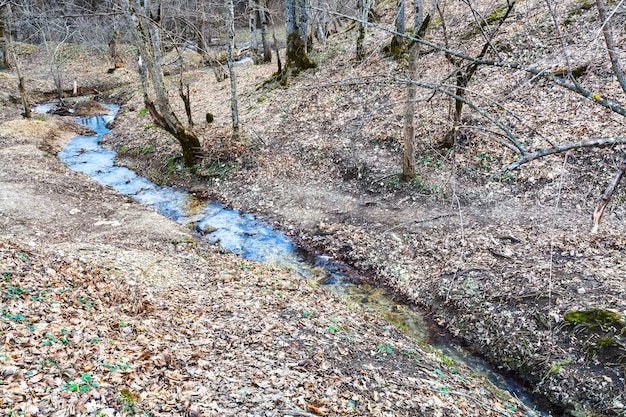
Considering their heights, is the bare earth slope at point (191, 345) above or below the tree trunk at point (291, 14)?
below

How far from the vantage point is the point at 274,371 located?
17.2 feet

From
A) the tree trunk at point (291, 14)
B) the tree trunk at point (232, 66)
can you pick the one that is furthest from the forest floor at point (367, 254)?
the tree trunk at point (291, 14)

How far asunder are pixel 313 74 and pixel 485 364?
49.2ft

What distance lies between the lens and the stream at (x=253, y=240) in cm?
754

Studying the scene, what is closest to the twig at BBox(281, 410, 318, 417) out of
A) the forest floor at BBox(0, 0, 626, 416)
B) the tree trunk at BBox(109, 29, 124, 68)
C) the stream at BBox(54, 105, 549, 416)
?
the forest floor at BBox(0, 0, 626, 416)

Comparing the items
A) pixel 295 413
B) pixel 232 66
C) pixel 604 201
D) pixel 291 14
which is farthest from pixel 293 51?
pixel 604 201

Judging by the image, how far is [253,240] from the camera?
11.2 meters

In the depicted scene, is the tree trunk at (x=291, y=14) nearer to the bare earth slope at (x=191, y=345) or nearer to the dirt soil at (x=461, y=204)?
the dirt soil at (x=461, y=204)

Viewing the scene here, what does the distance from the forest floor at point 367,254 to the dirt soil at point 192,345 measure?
1.7 inches

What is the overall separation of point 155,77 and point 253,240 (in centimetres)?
639

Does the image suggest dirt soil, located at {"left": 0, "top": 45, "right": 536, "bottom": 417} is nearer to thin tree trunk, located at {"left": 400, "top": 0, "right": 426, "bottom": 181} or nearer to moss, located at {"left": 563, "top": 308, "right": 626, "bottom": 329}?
moss, located at {"left": 563, "top": 308, "right": 626, "bottom": 329}

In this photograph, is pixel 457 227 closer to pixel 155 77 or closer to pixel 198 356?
pixel 198 356

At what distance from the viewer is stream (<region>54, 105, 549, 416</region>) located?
297 inches

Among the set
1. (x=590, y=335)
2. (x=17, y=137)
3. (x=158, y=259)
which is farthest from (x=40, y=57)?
(x=590, y=335)
